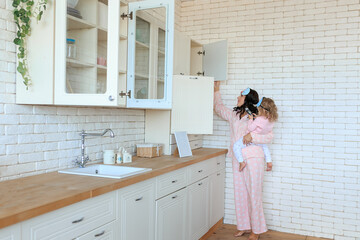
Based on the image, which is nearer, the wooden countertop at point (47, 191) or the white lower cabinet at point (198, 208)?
the wooden countertop at point (47, 191)

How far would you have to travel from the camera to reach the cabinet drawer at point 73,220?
1679mm

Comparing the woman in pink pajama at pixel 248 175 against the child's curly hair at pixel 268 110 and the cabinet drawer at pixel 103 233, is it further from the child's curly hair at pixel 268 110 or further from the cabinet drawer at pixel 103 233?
the cabinet drawer at pixel 103 233

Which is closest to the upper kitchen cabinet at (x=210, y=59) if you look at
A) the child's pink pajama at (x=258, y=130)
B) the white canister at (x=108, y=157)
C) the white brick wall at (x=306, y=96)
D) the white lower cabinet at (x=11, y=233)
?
the white brick wall at (x=306, y=96)

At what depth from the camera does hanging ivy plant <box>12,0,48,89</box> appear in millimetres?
2260

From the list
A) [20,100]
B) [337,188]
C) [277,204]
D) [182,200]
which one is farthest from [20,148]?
[337,188]

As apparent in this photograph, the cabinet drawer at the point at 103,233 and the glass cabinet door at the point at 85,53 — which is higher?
the glass cabinet door at the point at 85,53

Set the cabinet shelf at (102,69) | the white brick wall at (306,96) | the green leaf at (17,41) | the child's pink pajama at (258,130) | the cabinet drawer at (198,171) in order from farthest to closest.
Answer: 1. the white brick wall at (306,96)
2. the child's pink pajama at (258,130)
3. the cabinet drawer at (198,171)
4. the cabinet shelf at (102,69)
5. the green leaf at (17,41)

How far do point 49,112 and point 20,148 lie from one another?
366mm

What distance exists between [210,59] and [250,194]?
1810 millimetres

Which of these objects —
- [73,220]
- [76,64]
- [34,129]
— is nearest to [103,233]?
[73,220]

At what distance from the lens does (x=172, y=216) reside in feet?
10.2

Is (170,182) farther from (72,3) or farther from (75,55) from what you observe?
(72,3)

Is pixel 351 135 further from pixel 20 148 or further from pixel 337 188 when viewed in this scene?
pixel 20 148

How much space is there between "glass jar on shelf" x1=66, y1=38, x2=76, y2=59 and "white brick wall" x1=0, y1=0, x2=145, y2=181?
0.37m
